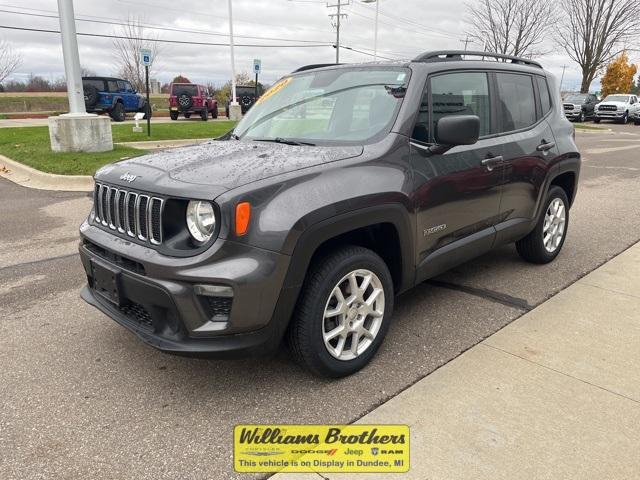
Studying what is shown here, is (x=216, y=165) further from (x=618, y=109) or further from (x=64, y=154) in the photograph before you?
(x=618, y=109)

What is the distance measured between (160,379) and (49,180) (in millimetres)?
7311

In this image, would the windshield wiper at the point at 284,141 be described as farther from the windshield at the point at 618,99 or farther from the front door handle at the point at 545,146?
the windshield at the point at 618,99

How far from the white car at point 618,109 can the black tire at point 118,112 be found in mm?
29908

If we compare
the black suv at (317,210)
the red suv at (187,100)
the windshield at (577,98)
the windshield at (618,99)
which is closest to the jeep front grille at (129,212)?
the black suv at (317,210)

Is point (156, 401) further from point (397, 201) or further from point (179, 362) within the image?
point (397, 201)

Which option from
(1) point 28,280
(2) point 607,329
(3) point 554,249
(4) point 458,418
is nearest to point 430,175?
(4) point 458,418

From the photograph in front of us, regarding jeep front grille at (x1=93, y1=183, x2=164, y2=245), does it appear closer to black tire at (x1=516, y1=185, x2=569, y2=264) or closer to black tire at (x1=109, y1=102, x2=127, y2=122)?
black tire at (x1=516, y1=185, x2=569, y2=264)

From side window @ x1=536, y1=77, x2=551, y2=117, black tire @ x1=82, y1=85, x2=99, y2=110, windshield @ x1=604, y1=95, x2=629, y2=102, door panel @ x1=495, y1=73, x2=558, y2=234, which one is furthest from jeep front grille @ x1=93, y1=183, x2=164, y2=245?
windshield @ x1=604, y1=95, x2=629, y2=102

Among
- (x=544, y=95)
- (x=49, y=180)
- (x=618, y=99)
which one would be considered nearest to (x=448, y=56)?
(x=544, y=95)

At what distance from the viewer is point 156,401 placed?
108 inches

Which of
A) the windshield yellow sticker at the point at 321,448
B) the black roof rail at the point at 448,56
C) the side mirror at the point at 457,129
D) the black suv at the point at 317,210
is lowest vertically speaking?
the windshield yellow sticker at the point at 321,448

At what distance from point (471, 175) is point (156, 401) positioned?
2.47 m

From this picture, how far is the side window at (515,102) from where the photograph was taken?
158 inches

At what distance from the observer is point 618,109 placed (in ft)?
109
